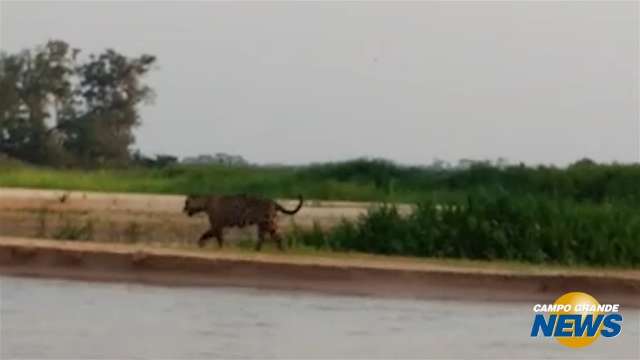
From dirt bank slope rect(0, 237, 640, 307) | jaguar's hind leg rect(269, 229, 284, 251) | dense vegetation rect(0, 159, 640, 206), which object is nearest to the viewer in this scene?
dirt bank slope rect(0, 237, 640, 307)

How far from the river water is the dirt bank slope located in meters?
0.58

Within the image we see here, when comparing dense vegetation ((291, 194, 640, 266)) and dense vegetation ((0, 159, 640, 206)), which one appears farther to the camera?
dense vegetation ((0, 159, 640, 206))

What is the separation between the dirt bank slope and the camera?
52.2 ft

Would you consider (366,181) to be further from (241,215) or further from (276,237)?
(241,215)

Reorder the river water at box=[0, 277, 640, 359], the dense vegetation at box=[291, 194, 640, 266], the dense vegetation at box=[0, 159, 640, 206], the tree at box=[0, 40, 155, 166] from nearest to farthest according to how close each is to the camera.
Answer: the river water at box=[0, 277, 640, 359] < the dense vegetation at box=[291, 194, 640, 266] < the dense vegetation at box=[0, 159, 640, 206] < the tree at box=[0, 40, 155, 166]

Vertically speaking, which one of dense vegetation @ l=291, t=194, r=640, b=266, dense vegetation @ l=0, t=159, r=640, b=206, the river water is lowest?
the river water

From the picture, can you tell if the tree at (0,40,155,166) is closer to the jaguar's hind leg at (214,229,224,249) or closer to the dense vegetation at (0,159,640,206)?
the dense vegetation at (0,159,640,206)

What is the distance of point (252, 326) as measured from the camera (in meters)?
12.6

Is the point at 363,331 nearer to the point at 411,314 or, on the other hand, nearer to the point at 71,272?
the point at 411,314

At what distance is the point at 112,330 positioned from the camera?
39.4 ft

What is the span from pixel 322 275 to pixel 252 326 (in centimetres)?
373

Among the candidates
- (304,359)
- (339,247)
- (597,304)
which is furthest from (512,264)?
(304,359)

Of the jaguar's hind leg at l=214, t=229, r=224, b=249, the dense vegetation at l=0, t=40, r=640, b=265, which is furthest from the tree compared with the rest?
the jaguar's hind leg at l=214, t=229, r=224, b=249

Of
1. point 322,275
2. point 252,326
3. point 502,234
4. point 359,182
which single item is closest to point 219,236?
point 502,234
